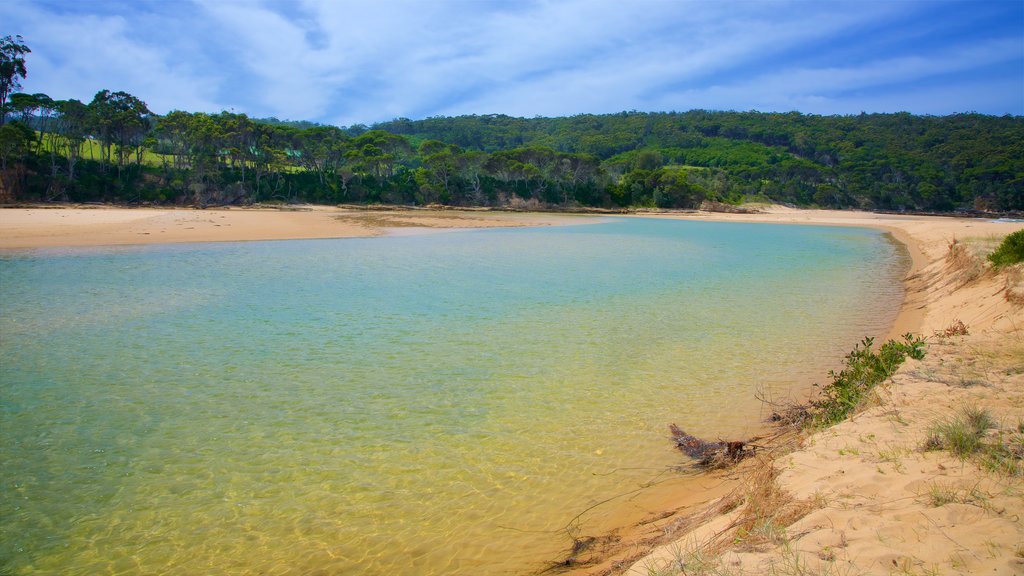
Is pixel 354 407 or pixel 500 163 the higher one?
pixel 500 163

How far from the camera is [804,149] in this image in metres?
114

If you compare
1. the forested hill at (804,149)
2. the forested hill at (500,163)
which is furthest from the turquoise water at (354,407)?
the forested hill at (804,149)

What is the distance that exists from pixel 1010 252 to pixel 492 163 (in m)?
64.0

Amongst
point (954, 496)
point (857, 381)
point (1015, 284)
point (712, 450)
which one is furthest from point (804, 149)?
point (954, 496)

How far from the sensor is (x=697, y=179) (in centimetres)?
8294

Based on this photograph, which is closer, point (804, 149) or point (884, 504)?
point (884, 504)

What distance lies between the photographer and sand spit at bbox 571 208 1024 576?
8.85 ft

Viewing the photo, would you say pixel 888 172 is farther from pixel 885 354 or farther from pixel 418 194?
pixel 885 354

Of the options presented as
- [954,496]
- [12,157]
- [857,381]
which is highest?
[12,157]

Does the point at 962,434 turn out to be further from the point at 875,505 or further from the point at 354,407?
the point at 354,407

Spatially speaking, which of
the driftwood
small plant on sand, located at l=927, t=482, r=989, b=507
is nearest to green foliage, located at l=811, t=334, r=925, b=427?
the driftwood

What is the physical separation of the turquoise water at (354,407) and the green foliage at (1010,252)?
246 centimetres

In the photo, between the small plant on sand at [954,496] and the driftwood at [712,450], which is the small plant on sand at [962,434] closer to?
the small plant on sand at [954,496]

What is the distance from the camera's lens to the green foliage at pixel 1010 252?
1128 centimetres
